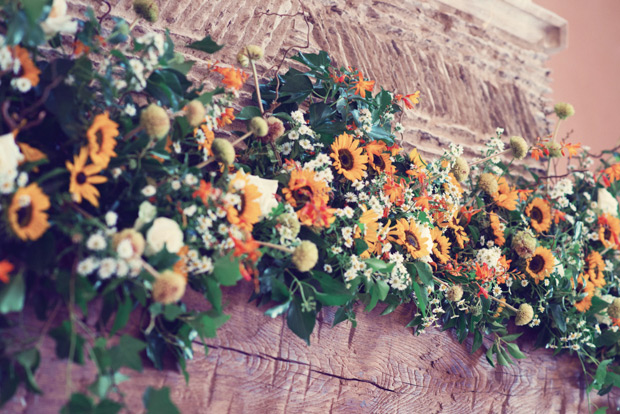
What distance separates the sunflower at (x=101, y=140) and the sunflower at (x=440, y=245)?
0.84 metres

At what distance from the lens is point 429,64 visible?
5.70 ft

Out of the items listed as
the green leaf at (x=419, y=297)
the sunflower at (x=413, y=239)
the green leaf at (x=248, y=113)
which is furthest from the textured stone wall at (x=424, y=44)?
the green leaf at (x=419, y=297)

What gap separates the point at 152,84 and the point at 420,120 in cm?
99

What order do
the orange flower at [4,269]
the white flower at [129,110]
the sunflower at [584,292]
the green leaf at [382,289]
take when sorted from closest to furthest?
the orange flower at [4,269] < the white flower at [129,110] < the green leaf at [382,289] < the sunflower at [584,292]

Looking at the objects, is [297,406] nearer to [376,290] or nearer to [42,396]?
[376,290]

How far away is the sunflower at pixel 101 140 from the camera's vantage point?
832 millimetres

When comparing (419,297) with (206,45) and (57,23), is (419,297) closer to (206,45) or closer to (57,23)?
(206,45)

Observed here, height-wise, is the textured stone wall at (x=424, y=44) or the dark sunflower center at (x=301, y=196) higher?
the textured stone wall at (x=424, y=44)

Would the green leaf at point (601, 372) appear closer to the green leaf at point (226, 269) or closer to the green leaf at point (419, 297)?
the green leaf at point (419, 297)

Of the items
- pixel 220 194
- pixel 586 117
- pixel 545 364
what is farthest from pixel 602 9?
pixel 220 194

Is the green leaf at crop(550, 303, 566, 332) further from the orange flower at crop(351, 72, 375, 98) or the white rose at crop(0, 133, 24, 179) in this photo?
the white rose at crop(0, 133, 24, 179)

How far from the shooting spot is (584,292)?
4.98 feet

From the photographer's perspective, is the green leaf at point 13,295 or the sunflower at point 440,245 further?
the sunflower at point 440,245

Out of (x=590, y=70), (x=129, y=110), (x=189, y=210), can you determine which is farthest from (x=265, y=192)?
(x=590, y=70)
